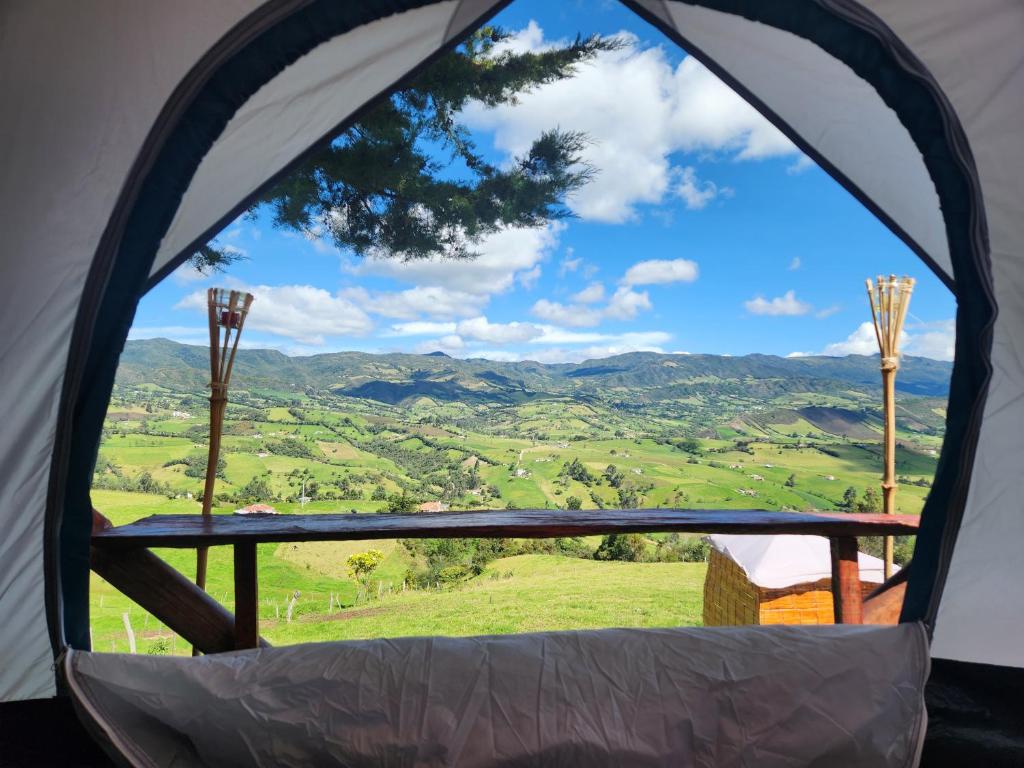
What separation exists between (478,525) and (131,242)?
91cm

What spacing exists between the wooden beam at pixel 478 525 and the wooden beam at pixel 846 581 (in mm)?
57

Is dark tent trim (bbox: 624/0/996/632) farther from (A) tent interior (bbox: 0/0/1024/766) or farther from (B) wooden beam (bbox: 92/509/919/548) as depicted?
(B) wooden beam (bbox: 92/509/919/548)

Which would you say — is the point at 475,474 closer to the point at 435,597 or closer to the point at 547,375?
the point at 435,597

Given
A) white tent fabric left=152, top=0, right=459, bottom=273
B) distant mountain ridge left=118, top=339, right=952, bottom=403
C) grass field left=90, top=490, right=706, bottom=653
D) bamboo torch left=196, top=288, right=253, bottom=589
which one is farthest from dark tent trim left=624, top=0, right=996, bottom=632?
distant mountain ridge left=118, top=339, right=952, bottom=403

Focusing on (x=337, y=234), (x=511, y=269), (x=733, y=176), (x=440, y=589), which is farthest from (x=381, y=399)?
(x=733, y=176)

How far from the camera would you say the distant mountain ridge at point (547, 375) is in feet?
35.0

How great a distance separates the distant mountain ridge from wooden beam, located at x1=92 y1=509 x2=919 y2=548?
875 cm

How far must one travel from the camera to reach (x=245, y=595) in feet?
4.88

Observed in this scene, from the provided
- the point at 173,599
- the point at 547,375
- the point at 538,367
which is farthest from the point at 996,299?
the point at 538,367

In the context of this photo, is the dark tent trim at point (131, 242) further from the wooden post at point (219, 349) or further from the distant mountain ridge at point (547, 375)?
the distant mountain ridge at point (547, 375)

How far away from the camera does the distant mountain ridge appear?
10680 mm

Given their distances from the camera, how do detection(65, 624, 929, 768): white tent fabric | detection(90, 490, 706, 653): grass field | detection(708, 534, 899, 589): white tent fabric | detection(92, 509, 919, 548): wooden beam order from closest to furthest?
detection(65, 624, 929, 768): white tent fabric < detection(92, 509, 919, 548): wooden beam < detection(708, 534, 899, 589): white tent fabric < detection(90, 490, 706, 653): grass field

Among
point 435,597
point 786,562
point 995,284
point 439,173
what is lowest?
point 435,597

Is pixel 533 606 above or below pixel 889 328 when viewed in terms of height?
below
